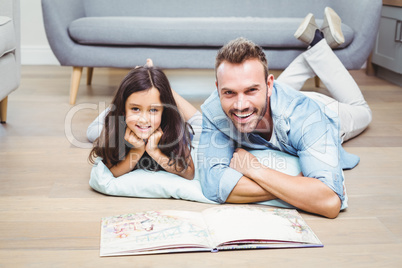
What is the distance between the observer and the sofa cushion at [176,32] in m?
2.75

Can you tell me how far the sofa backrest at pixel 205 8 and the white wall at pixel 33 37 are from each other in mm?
940

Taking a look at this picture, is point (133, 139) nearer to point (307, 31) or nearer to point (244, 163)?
point (244, 163)

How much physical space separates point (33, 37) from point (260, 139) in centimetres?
302

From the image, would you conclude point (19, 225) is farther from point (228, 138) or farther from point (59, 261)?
point (228, 138)

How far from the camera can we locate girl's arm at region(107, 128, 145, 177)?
1552 millimetres

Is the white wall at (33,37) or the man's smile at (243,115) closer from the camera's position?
the man's smile at (243,115)

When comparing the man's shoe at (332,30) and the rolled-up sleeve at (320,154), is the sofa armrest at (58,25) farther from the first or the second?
the rolled-up sleeve at (320,154)

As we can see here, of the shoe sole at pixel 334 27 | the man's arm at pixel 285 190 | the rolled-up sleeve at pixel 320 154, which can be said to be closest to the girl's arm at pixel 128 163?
the man's arm at pixel 285 190

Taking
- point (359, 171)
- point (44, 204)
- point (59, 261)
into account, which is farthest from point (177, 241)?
point (359, 171)

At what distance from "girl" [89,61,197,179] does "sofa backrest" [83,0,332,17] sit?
1.79 metres

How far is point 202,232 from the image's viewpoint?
1245 millimetres

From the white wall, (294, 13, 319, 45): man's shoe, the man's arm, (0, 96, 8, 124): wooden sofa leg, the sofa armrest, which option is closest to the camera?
the man's arm

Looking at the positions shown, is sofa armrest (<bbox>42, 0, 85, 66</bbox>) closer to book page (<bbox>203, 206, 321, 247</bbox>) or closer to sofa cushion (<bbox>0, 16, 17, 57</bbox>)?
sofa cushion (<bbox>0, 16, 17, 57</bbox>)

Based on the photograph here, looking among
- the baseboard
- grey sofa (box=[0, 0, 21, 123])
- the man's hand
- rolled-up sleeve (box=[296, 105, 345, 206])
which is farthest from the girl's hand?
the baseboard
